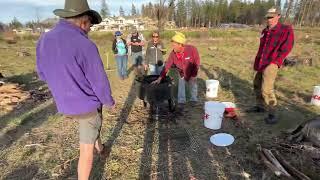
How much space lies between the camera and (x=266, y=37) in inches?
214

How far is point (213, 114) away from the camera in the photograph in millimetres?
5125

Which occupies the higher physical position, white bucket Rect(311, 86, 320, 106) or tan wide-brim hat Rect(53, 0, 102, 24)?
tan wide-brim hat Rect(53, 0, 102, 24)

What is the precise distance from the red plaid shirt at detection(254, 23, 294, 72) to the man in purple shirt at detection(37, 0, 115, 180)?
358cm

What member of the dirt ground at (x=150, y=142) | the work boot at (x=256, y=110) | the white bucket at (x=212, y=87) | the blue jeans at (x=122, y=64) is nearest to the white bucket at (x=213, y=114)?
the dirt ground at (x=150, y=142)

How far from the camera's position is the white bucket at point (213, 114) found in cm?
507

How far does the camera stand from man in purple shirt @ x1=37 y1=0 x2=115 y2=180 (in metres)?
2.58

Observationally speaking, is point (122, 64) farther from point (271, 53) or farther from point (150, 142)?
point (271, 53)

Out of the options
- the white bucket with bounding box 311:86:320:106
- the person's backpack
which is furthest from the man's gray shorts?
the person's backpack

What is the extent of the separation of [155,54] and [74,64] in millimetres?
5186

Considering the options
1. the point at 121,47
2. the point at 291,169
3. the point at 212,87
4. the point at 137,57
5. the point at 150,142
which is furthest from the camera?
the point at 137,57

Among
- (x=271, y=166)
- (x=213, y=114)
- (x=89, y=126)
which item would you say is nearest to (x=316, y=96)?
(x=213, y=114)

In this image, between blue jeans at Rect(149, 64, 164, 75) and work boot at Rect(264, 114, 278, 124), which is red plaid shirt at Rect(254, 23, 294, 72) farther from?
blue jeans at Rect(149, 64, 164, 75)

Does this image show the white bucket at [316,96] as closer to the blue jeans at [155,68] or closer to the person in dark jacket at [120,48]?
the blue jeans at [155,68]

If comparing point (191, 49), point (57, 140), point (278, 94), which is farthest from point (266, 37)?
point (57, 140)
